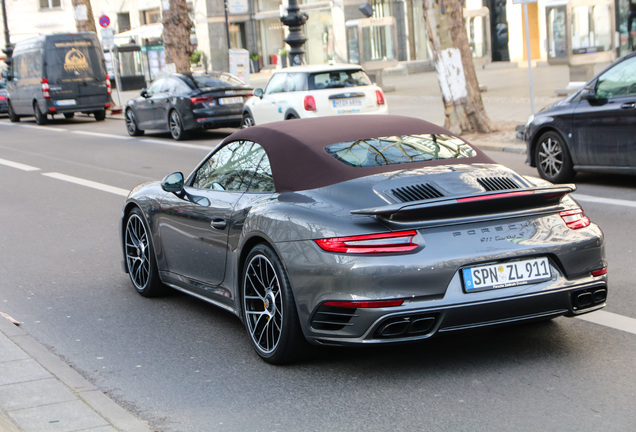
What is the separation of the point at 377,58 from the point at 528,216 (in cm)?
2984

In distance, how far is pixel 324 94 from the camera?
1861cm

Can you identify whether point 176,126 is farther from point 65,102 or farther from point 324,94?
point 65,102

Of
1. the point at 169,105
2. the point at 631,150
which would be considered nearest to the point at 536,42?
the point at 169,105

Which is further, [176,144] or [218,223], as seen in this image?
[176,144]

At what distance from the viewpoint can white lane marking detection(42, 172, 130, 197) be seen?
45.3ft

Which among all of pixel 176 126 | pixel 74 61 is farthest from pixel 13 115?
pixel 176 126

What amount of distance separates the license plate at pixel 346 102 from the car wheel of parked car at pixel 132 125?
719 cm

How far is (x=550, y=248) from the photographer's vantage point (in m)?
5.12

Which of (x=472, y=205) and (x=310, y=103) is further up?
(x=310, y=103)

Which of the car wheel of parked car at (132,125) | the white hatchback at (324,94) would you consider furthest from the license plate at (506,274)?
the car wheel of parked car at (132,125)

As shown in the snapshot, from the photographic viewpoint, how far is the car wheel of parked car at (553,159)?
1216 cm

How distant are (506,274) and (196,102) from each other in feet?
56.2

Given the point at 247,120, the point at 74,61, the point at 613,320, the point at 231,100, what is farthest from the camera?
the point at 74,61

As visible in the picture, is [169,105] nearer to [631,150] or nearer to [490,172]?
[631,150]
